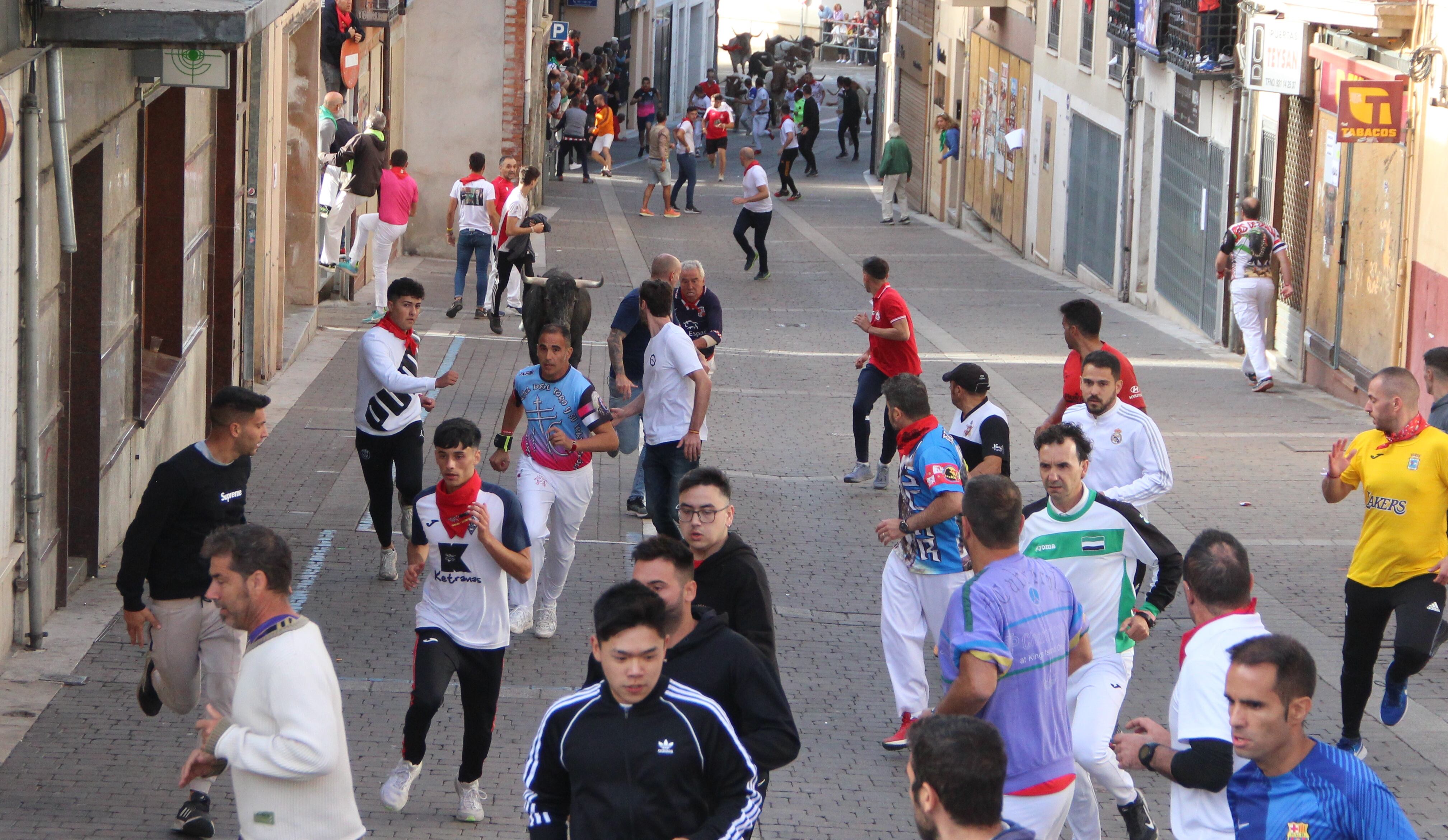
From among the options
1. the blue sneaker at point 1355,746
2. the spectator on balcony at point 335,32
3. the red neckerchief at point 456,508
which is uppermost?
the spectator on balcony at point 335,32

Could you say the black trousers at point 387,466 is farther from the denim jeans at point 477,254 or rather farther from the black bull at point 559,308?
the denim jeans at point 477,254

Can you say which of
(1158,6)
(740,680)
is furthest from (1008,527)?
(1158,6)

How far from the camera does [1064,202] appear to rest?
2847cm

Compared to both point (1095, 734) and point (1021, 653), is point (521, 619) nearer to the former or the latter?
point (1095, 734)

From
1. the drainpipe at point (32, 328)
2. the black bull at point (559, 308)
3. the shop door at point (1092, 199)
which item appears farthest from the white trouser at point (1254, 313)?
the drainpipe at point (32, 328)

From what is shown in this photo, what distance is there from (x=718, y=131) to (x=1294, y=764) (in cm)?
3710

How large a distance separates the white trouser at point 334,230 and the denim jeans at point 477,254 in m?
1.36

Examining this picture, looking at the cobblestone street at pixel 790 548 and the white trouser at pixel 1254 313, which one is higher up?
the white trouser at pixel 1254 313

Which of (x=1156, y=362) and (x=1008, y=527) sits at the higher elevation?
(x=1008, y=527)

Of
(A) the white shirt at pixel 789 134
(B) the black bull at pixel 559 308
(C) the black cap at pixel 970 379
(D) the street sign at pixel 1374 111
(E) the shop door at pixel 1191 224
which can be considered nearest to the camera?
(C) the black cap at pixel 970 379

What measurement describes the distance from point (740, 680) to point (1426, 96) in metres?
12.4

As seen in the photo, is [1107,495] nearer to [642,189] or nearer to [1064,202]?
[1064,202]

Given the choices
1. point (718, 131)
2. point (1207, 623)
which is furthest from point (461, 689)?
point (718, 131)

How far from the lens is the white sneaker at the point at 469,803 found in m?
6.48
